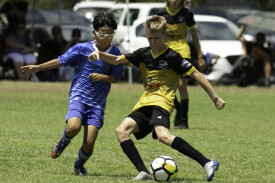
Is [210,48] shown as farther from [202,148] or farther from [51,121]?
[202,148]

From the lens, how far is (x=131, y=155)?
673 cm

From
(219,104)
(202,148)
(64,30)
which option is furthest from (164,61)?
(64,30)

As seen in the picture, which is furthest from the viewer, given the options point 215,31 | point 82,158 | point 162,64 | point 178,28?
point 215,31

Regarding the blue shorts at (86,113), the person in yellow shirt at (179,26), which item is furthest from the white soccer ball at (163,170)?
the person in yellow shirt at (179,26)

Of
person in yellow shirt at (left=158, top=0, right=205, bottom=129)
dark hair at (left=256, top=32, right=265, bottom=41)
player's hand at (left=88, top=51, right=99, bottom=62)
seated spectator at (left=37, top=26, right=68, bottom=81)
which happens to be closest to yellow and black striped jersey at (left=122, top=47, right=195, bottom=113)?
player's hand at (left=88, top=51, right=99, bottom=62)

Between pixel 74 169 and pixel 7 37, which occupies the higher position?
pixel 74 169

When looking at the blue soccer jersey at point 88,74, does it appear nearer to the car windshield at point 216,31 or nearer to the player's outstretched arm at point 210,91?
the player's outstretched arm at point 210,91

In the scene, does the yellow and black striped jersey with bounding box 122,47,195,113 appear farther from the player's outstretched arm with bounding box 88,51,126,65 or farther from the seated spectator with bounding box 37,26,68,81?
the seated spectator with bounding box 37,26,68,81

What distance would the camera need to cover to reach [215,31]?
21.1 metres

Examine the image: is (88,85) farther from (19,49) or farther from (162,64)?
(19,49)

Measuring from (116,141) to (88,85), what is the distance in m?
2.58

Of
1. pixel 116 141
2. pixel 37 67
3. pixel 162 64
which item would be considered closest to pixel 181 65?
pixel 162 64

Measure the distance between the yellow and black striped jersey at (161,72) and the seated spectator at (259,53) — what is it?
43.1 ft

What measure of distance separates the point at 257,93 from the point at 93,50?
454 inches
